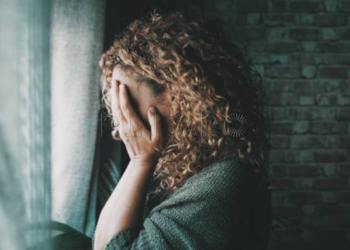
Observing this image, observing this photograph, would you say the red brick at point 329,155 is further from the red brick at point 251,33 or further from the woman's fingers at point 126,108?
the woman's fingers at point 126,108

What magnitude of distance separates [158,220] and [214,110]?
0.27m

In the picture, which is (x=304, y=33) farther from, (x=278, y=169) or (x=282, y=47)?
(x=278, y=169)

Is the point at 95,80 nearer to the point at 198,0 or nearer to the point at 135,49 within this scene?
the point at 135,49

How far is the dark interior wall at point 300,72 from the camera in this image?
2021 mm

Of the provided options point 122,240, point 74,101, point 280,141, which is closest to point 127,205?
point 122,240

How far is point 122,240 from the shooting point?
2.66ft

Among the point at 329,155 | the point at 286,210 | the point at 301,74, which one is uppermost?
the point at 301,74

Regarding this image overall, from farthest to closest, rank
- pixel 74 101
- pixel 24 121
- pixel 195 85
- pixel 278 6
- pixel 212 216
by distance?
1. pixel 278 6
2. pixel 74 101
3. pixel 195 85
4. pixel 212 216
5. pixel 24 121

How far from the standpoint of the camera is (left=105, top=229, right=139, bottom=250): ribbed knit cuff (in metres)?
0.80

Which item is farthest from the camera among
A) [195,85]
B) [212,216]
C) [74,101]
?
[74,101]

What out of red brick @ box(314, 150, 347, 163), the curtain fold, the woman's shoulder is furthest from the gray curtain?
red brick @ box(314, 150, 347, 163)

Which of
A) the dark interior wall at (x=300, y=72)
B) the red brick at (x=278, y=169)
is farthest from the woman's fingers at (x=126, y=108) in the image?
the red brick at (x=278, y=169)

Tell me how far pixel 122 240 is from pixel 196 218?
0.16 m

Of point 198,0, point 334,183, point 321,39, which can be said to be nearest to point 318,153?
point 334,183
